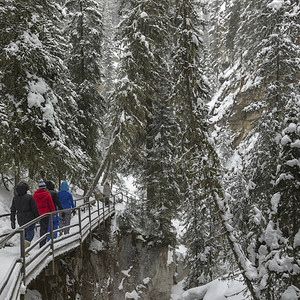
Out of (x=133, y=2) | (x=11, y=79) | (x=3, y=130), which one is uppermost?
(x=133, y=2)

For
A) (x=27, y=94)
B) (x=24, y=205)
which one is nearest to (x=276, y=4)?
(x=27, y=94)

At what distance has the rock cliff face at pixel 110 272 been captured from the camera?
8.65m

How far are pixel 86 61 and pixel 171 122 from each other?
6884 mm

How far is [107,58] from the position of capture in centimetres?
4428

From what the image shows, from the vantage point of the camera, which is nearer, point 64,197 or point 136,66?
point 64,197

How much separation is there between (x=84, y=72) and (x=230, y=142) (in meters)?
17.6

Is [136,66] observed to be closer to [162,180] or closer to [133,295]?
[162,180]

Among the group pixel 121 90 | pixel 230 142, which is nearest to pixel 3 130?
pixel 121 90

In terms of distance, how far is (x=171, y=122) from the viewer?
1792 cm

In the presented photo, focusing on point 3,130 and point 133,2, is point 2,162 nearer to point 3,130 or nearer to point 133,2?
point 3,130

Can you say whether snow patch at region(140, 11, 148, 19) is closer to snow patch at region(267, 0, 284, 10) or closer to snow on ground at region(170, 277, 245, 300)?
snow patch at region(267, 0, 284, 10)

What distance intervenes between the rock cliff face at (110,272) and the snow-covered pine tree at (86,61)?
16.8ft

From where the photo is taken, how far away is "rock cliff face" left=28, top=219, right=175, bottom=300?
8648 millimetres

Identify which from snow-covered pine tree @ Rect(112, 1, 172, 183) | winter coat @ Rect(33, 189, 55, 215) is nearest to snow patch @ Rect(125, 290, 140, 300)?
snow-covered pine tree @ Rect(112, 1, 172, 183)
